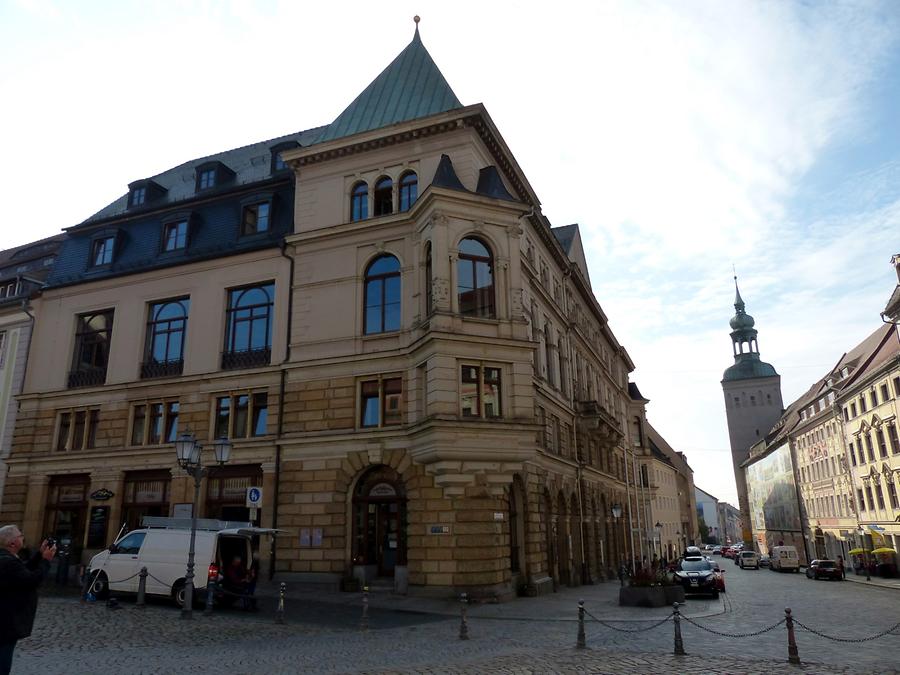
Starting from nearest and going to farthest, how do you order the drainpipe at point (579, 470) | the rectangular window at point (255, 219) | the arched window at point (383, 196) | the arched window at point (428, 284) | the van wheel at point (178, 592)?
the van wheel at point (178, 592) < the arched window at point (428, 284) < the arched window at point (383, 196) < the rectangular window at point (255, 219) < the drainpipe at point (579, 470)

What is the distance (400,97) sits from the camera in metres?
30.2

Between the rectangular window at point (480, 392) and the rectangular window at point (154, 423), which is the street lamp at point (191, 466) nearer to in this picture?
the rectangular window at point (480, 392)

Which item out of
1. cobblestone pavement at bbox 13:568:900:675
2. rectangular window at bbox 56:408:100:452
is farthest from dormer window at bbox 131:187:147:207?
cobblestone pavement at bbox 13:568:900:675

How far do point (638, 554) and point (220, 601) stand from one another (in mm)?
48258

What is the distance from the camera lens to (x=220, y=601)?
1991 cm

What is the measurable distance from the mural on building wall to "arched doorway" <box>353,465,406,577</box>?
7215 cm

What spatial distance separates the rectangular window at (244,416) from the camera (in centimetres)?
2850

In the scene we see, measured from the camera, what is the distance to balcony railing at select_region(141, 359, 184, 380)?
102ft

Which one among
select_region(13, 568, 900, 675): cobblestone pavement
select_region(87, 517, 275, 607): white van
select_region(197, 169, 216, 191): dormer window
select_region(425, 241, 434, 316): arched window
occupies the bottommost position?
select_region(13, 568, 900, 675): cobblestone pavement

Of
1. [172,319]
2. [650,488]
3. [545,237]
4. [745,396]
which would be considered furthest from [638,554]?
[745,396]

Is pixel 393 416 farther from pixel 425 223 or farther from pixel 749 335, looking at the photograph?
pixel 749 335

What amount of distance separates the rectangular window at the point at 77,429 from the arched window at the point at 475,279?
19.7 meters

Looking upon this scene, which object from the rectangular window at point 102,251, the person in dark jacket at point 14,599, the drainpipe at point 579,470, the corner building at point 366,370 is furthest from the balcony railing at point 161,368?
the person in dark jacket at point 14,599

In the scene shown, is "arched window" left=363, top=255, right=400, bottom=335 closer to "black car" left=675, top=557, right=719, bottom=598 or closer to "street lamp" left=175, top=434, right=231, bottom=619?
"street lamp" left=175, top=434, right=231, bottom=619
